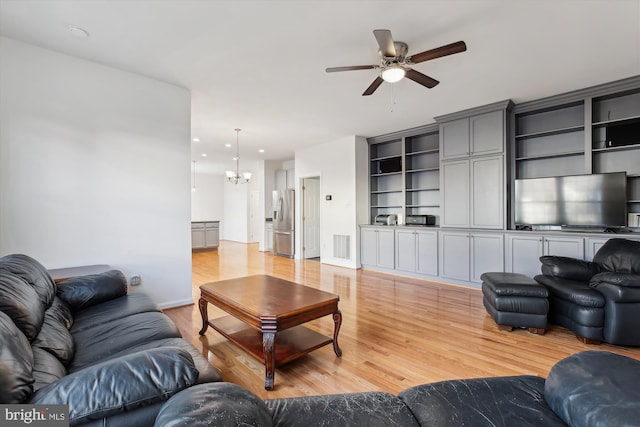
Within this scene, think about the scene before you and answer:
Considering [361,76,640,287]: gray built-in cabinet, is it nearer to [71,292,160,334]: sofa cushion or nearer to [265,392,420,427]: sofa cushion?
[265,392,420,427]: sofa cushion

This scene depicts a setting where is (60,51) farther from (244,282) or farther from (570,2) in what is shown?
(570,2)

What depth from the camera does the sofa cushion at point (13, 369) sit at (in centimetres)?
86

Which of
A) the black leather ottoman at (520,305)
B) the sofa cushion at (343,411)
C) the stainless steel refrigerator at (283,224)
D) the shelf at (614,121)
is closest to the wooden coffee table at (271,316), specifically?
the sofa cushion at (343,411)

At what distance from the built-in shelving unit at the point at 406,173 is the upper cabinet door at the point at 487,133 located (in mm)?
759

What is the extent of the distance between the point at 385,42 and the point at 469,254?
3.62 metres

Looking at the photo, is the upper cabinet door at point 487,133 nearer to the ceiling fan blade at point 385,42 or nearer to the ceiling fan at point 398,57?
the ceiling fan at point 398,57

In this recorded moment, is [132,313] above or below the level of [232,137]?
below

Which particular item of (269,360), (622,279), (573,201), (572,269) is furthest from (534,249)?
Answer: (269,360)

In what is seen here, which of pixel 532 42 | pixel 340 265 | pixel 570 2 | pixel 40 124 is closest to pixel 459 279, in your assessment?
pixel 340 265

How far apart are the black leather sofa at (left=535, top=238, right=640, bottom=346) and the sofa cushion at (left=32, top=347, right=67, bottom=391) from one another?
3792mm

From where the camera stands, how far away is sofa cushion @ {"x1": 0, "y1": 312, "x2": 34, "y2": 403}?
86cm

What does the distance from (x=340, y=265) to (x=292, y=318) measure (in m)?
4.42

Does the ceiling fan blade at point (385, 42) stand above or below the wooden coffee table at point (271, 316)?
above

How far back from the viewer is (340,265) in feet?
21.4
